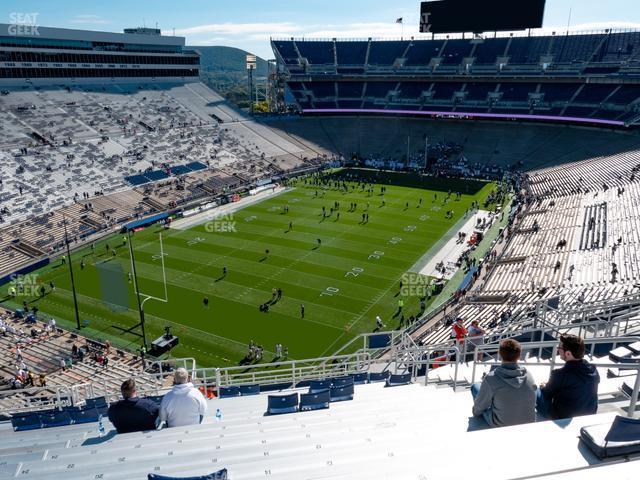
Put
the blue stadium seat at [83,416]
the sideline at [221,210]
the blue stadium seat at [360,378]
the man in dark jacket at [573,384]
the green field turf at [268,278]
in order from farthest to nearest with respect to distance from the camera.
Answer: the sideline at [221,210]
the green field turf at [268,278]
the blue stadium seat at [360,378]
the blue stadium seat at [83,416]
the man in dark jacket at [573,384]

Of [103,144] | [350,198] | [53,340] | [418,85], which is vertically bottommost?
[53,340]

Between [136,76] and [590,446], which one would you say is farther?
[136,76]

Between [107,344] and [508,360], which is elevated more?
[508,360]

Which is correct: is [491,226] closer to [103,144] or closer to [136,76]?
[103,144]

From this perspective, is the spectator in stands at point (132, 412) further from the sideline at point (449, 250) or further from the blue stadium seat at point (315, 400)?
the sideline at point (449, 250)

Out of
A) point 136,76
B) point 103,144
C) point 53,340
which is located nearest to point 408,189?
point 103,144

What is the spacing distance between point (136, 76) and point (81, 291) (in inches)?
1971

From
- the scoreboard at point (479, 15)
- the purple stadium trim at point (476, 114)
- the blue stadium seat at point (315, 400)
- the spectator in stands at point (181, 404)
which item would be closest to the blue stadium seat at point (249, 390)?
the blue stadium seat at point (315, 400)

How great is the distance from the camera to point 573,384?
17.5 ft

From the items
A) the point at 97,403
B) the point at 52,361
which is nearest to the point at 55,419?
the point at 97,403

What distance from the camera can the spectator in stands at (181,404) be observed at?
23.7ft

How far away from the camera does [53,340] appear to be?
24984 millimetres

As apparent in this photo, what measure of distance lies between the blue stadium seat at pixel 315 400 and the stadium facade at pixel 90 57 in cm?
6199

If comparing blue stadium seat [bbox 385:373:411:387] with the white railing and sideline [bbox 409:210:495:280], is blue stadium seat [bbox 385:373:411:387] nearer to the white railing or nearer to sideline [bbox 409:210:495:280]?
the white railing
